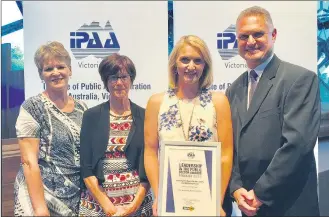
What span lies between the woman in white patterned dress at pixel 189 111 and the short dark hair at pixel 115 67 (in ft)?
0.98

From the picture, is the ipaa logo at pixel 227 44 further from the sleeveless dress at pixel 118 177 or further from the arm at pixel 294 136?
the sleeveless dress at pixel 118 177

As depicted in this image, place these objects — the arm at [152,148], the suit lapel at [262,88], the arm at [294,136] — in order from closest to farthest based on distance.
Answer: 1. the arm at [294,136]
2. the suit lapel at [262,88]
3. the arm at [152,148]

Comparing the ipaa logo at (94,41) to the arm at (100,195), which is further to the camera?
the ipaa logo at (94,41)

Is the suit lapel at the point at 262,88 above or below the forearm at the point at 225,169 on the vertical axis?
above

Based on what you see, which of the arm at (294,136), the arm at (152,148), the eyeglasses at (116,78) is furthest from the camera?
the eyeglasses at (116,78)

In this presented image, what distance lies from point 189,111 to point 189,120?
0.06 meters

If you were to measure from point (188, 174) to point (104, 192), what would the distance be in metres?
0.62

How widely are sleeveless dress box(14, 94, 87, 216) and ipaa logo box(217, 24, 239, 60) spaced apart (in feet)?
3.65

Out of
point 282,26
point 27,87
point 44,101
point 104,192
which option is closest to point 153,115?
point 104,192

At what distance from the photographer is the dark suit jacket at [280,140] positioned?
6.88 feet

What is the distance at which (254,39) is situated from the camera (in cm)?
223

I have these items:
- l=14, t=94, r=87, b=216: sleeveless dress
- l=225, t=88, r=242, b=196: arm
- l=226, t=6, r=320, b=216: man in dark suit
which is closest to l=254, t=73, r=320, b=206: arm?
l=226, t=6, r=320, b=216: man in dark suit

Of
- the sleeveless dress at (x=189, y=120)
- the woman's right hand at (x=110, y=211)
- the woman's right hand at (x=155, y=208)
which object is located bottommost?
the woman's right hand at (x=110, y=211)

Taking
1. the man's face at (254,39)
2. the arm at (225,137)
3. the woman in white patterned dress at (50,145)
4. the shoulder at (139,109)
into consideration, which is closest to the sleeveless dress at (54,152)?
the woman in white patterned dress at (50,145)
